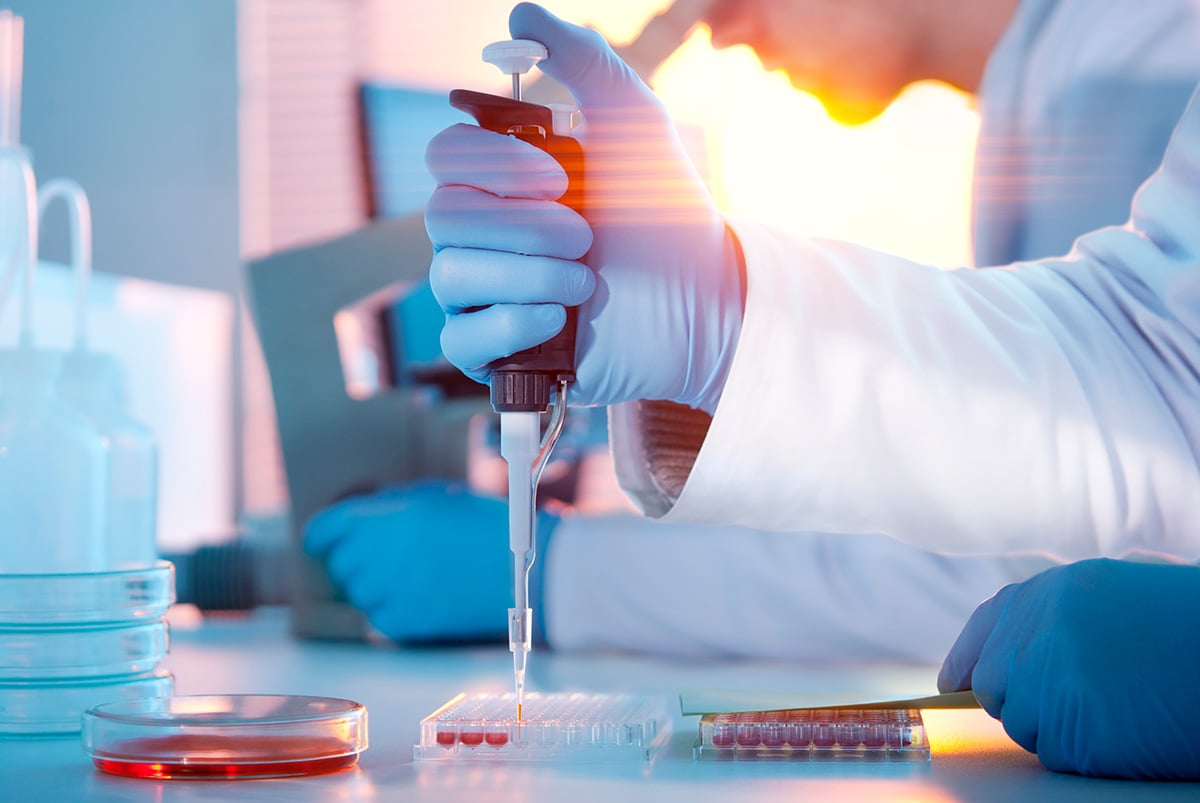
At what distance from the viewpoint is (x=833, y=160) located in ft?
8.36

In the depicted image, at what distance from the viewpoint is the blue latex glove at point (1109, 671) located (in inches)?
18.2

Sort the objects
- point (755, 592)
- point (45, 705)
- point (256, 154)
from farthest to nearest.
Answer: point (256, 154) → point (755, 592) → point (45, 705)

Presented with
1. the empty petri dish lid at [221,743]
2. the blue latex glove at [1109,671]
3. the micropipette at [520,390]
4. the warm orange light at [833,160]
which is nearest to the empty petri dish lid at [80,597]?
the empty petri dish lid at [221,743]

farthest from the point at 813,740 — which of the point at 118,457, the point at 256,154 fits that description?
the point at 256,154

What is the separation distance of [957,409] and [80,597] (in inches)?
19.0

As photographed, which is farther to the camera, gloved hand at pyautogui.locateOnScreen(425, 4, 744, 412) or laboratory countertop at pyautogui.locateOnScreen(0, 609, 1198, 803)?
gloved hand at pyautogui.locateOnScreen(425, 4, 744, 412)

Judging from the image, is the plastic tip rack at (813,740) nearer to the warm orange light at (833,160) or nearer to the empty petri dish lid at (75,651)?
the empty petri dish lid at (75,651)

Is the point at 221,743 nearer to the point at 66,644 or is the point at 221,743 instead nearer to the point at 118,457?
the point at 66,644

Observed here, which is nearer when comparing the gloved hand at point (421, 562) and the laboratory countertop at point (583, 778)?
the laboratory countertop at point (583, 778)

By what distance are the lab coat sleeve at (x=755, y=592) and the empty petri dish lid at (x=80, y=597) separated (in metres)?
0.50

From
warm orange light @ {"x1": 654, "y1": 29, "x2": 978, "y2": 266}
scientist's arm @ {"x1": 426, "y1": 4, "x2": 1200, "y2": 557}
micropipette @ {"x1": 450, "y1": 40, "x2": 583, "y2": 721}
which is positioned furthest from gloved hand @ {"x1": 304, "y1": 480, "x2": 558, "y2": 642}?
warm orange light @ {"x1": 654, "y1": 29, "x2": 978, "y2": 266}

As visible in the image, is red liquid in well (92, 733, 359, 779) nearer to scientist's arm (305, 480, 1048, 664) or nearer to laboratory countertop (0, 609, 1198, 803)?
laboratory countertop (0, 609, 1198, 803)

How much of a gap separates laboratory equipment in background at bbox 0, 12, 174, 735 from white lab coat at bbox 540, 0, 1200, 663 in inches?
11.5

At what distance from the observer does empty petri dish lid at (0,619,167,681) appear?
615mm
